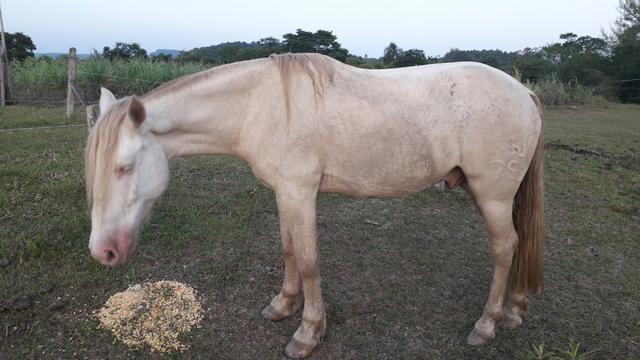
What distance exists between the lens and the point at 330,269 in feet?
10.8

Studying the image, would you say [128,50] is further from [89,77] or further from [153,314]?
[153,314]

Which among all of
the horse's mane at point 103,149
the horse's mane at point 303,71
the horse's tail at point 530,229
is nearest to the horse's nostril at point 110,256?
the horse's mane at point 103,149

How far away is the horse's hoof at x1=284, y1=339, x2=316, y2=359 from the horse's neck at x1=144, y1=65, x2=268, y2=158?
1.21 metres

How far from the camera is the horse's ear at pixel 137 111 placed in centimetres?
173

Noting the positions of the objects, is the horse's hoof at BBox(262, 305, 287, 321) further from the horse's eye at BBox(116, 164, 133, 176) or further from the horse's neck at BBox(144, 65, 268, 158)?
the horse's eye at BBox(116, 164, 133, 176)

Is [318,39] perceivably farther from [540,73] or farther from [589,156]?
[589,156]

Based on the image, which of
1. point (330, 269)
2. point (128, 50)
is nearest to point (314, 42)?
point (128, 50)

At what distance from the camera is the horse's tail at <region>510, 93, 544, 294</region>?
256cm

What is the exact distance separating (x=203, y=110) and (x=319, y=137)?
60 cm

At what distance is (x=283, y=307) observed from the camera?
272cm

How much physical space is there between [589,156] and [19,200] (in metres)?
8.10

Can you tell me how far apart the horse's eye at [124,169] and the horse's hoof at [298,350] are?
4.34ft

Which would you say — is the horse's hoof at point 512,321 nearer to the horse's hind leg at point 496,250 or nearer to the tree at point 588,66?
the horse's hind leg at point 496,250

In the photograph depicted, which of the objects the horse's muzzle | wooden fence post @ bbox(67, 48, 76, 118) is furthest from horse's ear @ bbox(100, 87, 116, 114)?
wooden fence post @ bbox(67, 48, 76, 118)
